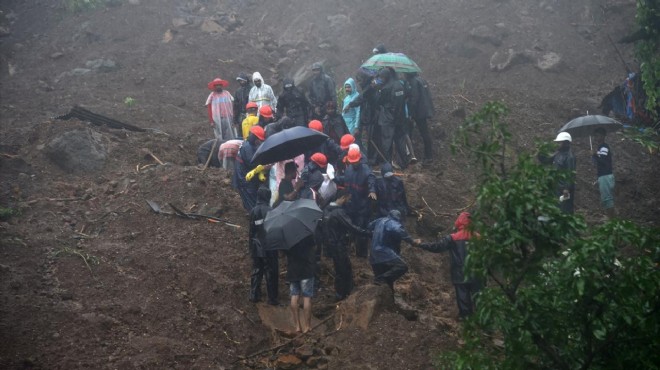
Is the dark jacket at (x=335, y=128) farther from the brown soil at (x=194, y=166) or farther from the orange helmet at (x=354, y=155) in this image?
the orange helmet at (x=354, y=155)

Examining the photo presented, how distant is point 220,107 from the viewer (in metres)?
12.7

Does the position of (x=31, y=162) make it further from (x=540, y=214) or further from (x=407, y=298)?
(x=540, y=214)

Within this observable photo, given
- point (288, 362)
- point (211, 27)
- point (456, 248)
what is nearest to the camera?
point (288, 362)

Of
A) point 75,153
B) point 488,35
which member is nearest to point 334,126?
point 75,153

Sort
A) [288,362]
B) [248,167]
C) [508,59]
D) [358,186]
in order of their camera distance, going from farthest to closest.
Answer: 1. [508,59]
2. [248,167]
3. [358,186]
4. [288,362]

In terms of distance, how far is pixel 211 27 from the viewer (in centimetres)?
2225

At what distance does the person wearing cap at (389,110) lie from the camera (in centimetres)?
1159

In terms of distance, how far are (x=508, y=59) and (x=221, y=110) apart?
29.5 feet

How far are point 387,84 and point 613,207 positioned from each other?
15.3 feet

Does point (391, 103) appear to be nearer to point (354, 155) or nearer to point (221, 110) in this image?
point (354, 155)

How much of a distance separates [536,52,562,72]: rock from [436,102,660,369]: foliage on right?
1386cm

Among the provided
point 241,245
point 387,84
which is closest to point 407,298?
point 241,245

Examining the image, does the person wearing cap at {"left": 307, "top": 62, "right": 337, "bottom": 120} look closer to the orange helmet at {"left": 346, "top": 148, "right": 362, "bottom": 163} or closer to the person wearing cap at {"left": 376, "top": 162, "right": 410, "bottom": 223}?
the orange helmet at {"left": 346, "top": 148, "right": 362, "bottom": 163}

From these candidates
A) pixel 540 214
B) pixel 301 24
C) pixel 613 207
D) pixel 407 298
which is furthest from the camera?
pixel 301 24
